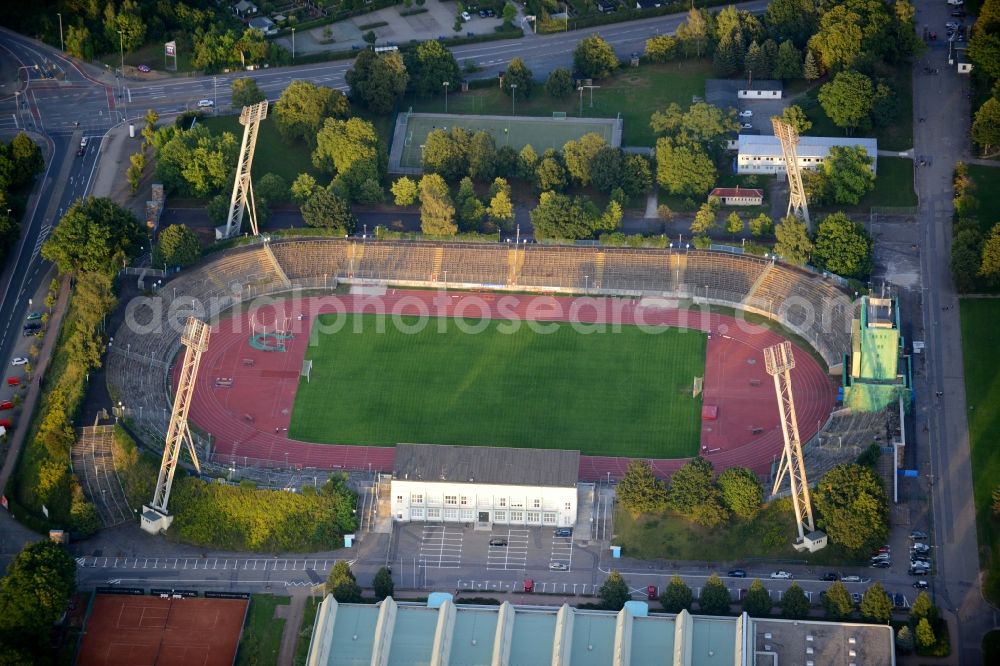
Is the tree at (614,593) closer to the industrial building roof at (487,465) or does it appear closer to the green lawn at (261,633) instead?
the industrial building roof at (487,465)

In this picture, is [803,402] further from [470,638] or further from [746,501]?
[470,638]

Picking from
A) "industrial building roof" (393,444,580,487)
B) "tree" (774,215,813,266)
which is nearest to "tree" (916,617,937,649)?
"industrial building roof" (393,444,580,487)

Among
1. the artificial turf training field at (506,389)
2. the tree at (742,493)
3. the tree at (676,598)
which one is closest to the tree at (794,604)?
the tree at (676,598)

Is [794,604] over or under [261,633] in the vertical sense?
over

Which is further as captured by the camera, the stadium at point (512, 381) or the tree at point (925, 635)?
the stadium at point (512, 381)

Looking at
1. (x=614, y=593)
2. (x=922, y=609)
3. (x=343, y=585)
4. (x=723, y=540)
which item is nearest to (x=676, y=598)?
(x=614, y=593)

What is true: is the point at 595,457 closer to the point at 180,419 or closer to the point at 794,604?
the point at 794,604
